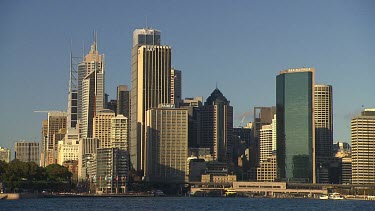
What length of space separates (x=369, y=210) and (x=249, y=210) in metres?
21.4

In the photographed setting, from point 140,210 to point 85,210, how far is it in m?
9.66

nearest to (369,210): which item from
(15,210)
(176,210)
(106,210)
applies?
(176,210)

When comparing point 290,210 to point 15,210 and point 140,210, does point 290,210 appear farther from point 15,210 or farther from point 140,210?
point 15,210

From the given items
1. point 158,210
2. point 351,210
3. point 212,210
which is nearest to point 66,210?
point 158,210

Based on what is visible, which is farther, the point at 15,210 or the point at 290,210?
the point at 290,210

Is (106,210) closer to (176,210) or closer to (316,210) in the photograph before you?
(176,210)

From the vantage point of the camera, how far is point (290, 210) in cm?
16325

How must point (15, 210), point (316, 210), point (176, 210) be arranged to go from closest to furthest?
point (15, 210)
point (176, 210)
point (316, 210)

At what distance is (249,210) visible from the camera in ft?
531

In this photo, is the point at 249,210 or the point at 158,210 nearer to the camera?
the point at 158,210

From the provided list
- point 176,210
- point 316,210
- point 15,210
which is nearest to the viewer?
point 15,210

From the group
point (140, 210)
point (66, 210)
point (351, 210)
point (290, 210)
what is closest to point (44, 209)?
point (66, 210)

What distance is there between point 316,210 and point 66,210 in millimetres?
46589

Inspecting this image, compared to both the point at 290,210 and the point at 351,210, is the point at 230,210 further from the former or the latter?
the point at 351,210
